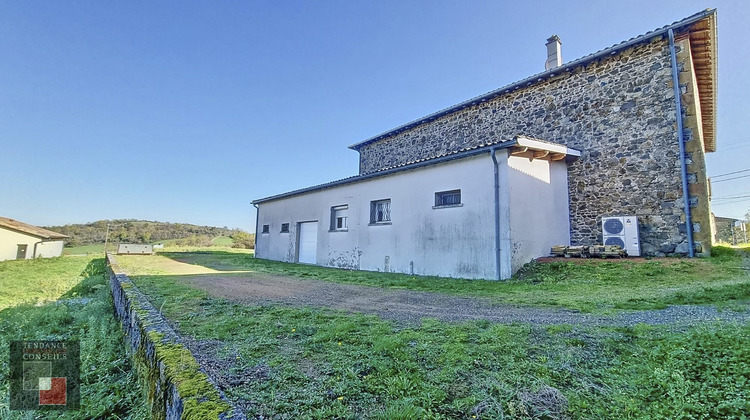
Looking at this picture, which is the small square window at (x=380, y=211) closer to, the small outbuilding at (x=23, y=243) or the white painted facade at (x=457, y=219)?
the white painted facade at (x=457, y=219)

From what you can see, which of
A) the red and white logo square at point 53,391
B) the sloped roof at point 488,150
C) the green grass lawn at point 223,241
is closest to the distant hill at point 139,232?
the green grass lawn at point 223,241

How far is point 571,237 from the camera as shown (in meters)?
9.41

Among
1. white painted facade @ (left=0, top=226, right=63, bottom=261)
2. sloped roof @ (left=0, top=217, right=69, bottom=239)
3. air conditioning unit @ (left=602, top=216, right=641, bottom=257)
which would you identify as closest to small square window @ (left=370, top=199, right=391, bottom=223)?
air conditioning unit @ (left=602, top=216, right=641, bottom=257)

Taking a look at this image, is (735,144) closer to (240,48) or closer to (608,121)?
(608,121)

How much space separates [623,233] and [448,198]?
466cm

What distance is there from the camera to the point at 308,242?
45.6ft

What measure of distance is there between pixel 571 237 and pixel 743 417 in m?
8.99

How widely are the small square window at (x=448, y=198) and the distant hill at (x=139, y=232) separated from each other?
2636cm

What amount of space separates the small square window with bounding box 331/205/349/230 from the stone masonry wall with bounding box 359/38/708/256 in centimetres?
649

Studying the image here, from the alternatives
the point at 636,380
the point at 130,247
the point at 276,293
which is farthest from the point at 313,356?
the point at 130,247

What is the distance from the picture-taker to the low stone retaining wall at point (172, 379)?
142 centimetres

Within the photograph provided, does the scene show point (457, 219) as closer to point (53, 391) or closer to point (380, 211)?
point (380, 211)

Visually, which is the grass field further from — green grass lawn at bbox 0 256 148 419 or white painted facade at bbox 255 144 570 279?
white painted facade at bbox 255 144 570 279

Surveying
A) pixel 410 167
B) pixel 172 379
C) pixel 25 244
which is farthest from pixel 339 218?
pixel 25 244
